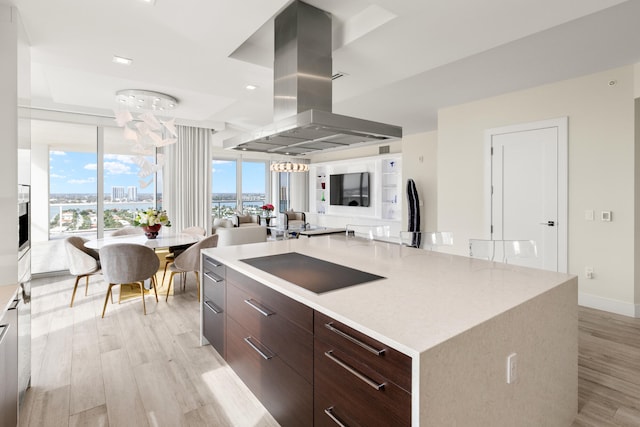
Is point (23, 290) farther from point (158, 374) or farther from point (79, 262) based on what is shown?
point (79, 262)

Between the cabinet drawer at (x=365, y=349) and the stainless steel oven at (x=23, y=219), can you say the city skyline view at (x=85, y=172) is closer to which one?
the stainless steel oven at (x=23, y=219)

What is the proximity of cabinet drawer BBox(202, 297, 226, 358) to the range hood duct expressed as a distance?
132 centimetres

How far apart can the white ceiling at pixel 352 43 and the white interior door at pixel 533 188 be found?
0.65m

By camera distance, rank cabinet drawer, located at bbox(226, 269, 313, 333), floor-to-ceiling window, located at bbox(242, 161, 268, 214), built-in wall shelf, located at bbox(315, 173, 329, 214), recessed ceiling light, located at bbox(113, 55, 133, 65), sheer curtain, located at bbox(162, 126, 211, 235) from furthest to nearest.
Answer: built-in wall shelf, located at bbox(315, 173, 329, 214)
floor-to-ceiling window, located at bbox(242, 161, 268, 214)
sheer curtain, located at bbox(162, 126, 211, 235)
recessed ceiling light, located at bbox(113, 55, 133, 65)
cabinet drawer, located at bbox(226, 269, 313, 333)

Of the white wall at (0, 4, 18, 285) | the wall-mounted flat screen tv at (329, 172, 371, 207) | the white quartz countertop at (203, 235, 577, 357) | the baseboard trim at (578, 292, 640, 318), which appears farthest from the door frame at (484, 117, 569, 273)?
the white wall at (0, 4, 18, 285)

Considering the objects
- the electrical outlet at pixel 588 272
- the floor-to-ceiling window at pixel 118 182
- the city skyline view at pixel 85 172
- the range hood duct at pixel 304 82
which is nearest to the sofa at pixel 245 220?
the city skyline view at pixel 85 172

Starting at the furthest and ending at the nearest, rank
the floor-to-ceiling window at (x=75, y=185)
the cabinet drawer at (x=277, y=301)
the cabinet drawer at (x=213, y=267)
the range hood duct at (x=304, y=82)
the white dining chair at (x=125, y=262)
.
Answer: the floor-to-ceiling window at (x=75, y=185)
the white dining chair at (x=125, y=262)
the cabinet drawer at (x=213, y=267)
the range hood duct at (x=304, y=82)
the cabinet drawer at (x=277, y=301)

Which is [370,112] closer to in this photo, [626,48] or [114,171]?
[626,48]

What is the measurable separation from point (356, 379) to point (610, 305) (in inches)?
152

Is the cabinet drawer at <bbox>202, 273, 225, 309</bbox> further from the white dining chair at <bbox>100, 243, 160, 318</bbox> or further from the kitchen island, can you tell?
the white dining chair at <bbox>100, 243, 160, 318</bbox>

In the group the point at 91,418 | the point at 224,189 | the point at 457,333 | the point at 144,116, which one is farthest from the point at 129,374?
the point at 224,189

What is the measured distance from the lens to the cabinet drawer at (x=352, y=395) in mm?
1079

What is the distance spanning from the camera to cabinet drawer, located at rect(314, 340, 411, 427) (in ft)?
3.54

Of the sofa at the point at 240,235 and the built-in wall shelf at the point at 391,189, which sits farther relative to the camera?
the built-in wall shelf at the point at 391,189
